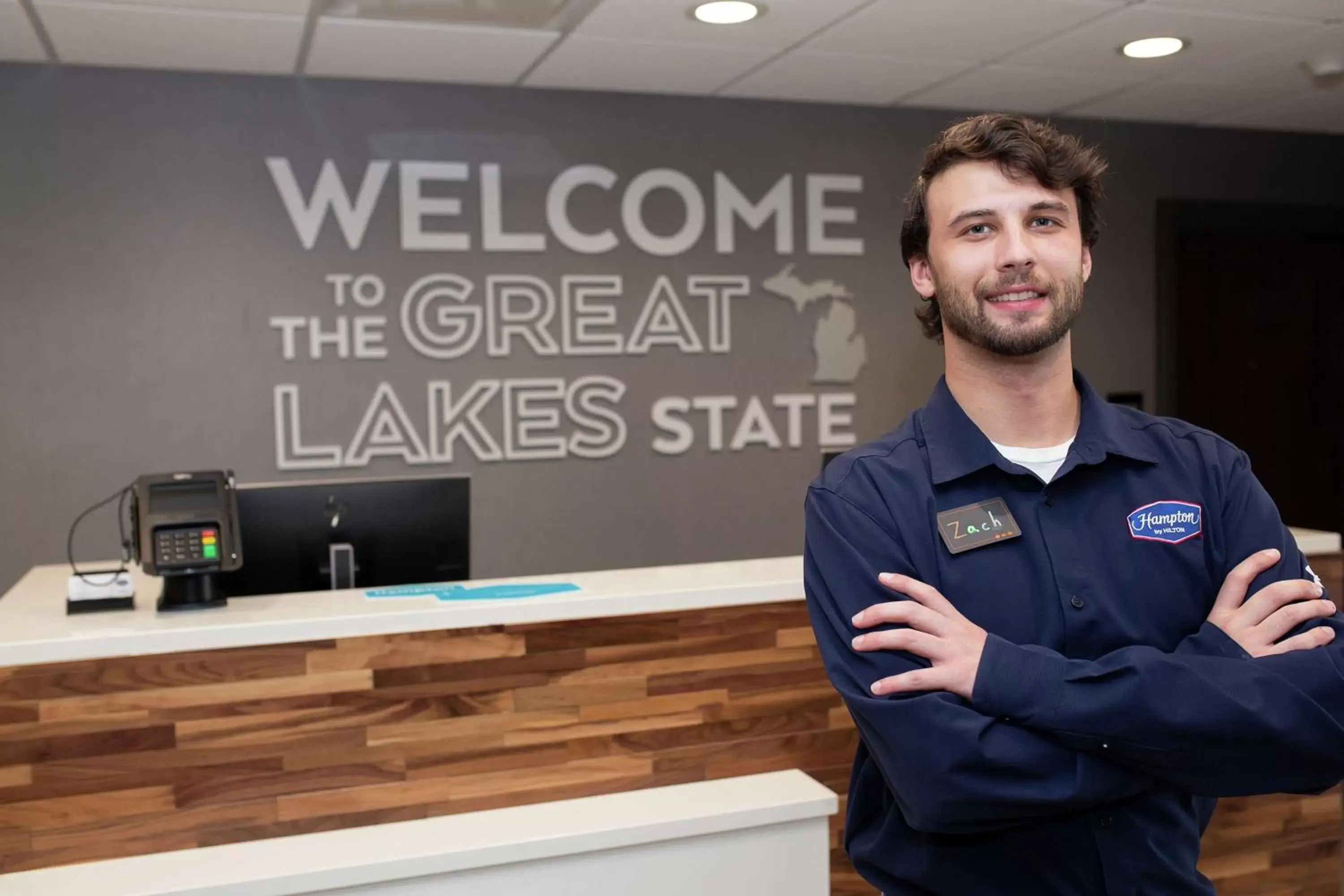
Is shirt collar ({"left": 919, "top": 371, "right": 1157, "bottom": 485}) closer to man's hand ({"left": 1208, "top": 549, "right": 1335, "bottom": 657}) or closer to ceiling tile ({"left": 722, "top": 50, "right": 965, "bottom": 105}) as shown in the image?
man's hand ({"left": 1208, "top": 549, "right": 1335, "bottom": 657})

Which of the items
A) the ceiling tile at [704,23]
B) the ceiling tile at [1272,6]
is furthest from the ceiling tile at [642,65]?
the ceiling tile at [1272,6]

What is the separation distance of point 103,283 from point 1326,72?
429cm

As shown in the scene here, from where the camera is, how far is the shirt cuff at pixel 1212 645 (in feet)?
4.74

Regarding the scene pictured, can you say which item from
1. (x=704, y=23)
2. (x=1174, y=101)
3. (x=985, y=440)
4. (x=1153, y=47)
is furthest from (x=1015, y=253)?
(x=1174, y=101)

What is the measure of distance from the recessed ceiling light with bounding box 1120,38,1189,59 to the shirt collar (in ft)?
9.06

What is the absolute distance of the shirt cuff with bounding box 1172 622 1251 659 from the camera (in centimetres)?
144

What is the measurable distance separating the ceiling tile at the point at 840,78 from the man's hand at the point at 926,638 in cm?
297

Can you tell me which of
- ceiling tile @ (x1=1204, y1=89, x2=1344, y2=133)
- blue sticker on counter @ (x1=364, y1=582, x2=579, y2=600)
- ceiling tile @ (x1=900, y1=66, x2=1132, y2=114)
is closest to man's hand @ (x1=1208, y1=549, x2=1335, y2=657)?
blue sticker on counter @ (x1=364, y1=582, x2=579, y2=600)

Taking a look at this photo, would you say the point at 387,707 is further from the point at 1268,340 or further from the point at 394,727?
the point at 1268,340

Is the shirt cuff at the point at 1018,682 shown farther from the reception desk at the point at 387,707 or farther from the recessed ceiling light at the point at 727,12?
the recessed ceiling light at the point at 727,12

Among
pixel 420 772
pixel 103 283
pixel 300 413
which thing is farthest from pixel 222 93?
pixel 420 772

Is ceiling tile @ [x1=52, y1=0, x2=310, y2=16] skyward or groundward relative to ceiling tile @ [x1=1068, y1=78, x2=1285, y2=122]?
groundward

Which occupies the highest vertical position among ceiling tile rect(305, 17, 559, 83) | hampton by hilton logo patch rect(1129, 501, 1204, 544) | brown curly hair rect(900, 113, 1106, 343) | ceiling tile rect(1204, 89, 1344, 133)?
ceiling tile rect(1204, 89, 1344, 133)

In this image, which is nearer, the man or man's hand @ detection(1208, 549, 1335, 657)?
the man
